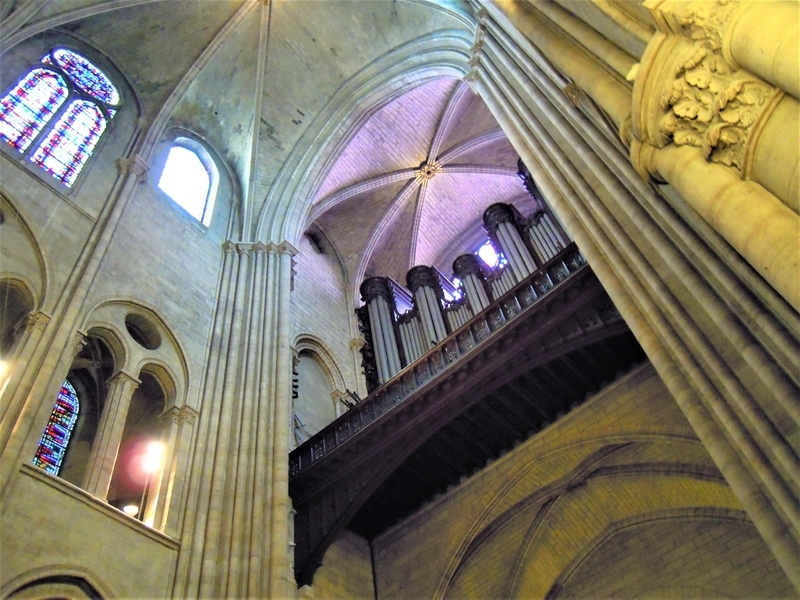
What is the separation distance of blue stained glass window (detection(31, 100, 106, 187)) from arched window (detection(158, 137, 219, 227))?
1469 millimetres

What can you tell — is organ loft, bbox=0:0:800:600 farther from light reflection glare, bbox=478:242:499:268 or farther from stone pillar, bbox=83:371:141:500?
light reflection glare, bbox=478:242:499:268

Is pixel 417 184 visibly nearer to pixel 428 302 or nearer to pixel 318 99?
pixel 318 99

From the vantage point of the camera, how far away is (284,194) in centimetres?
1457

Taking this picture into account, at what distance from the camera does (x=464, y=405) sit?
907 centimetres

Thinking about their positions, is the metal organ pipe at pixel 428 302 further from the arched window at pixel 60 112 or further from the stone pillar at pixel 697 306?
the arched window at pixel 60 112

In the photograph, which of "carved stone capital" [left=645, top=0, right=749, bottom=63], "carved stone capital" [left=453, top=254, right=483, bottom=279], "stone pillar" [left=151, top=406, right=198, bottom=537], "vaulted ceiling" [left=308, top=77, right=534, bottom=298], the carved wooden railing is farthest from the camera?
"vaulted ceiling" [left=308, top=77, right=534, bottom=298]

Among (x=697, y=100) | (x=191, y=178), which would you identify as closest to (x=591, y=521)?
(x=697, y=100)

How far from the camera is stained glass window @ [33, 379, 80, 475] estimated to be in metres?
9.32

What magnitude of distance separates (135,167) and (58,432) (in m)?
4.73

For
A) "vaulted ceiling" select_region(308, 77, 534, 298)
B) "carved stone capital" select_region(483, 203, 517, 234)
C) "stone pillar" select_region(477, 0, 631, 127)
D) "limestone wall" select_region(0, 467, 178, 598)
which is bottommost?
"limestone wall" select_region(0, 467, 178, 598)

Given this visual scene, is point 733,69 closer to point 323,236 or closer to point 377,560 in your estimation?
point 377,560

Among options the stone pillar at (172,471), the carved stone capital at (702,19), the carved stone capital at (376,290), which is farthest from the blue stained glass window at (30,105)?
the carved stone capital at (702,19)

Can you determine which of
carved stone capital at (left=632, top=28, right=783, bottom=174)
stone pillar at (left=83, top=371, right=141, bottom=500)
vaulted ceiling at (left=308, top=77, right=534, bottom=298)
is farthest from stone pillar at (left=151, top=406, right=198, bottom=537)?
carved stone capital at (left=632, top=28, right=783, bottom=174)

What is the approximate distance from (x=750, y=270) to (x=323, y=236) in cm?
1371
